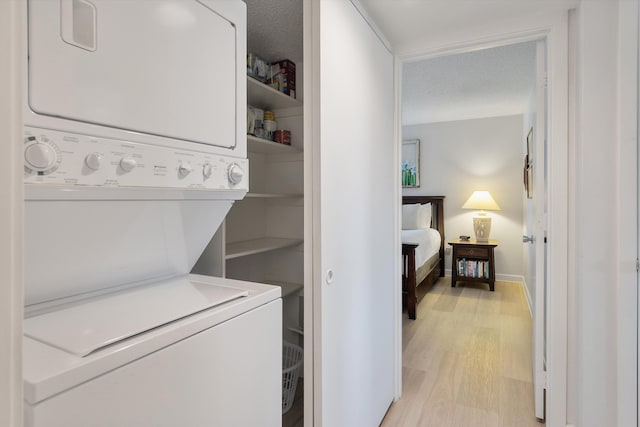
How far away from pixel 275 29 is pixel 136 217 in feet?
4.93

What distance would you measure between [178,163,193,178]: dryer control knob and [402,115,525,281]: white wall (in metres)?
4.92

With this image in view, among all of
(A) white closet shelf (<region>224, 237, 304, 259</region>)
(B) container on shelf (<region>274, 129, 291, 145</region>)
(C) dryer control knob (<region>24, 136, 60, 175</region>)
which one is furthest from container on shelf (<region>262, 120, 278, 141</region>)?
(C) dryer control knob (<region>24, 136, 60, 175</region>)

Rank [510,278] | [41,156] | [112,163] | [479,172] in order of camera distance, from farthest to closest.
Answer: [479,172] < [510,278] < [112,163] < [41,156]

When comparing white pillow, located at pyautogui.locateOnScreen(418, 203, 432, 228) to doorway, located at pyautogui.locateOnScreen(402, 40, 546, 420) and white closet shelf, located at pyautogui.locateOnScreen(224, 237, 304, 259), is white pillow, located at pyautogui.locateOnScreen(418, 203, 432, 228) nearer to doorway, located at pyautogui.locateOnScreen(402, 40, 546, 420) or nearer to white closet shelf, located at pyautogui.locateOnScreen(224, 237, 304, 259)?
doorway, located at pyautogui.locateOnScreen(402, 40, 546, 420)

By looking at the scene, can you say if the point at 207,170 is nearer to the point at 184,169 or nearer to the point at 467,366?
the point at 184,169

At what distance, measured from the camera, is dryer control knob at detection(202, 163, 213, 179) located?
93cm

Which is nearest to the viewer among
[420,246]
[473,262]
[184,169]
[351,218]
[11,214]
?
[11,214]

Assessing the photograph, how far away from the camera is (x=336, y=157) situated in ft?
4.54

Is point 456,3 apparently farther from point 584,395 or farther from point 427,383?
point 427,383

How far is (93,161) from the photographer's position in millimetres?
680

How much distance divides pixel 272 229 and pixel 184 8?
175 cm

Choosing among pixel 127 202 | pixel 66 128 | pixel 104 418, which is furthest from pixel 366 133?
pixel 104 418

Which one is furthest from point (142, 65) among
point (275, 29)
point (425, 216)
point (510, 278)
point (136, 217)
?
point (510, 278)

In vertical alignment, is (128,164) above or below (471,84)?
below
